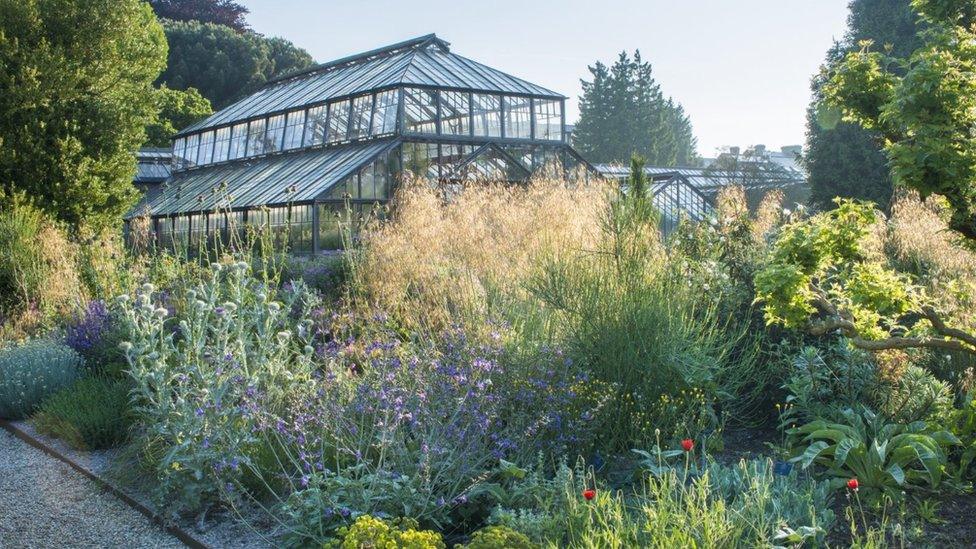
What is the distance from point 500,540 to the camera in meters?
2.99

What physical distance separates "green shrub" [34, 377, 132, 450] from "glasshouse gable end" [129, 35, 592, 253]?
11.9 metres

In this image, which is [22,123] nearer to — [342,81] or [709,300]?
[709,300]

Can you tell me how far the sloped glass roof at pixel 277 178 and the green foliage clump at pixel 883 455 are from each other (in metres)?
13.5

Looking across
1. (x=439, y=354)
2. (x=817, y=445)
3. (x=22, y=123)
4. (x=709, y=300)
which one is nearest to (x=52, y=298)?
(x=22, y=123)

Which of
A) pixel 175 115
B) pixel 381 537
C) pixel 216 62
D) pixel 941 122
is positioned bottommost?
pixel 381 537

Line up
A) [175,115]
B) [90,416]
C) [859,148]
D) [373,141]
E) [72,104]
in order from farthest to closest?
[175,115] → [859,148] → [373,141] → [72,104] → [90,416]

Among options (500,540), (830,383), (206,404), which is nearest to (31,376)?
(206,404)

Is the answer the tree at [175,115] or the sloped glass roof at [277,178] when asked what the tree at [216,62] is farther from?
the sloped glass roof at [277,178]

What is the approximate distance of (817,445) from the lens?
13.5 feet

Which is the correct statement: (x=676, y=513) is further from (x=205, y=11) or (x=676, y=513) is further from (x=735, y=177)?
(x=205, y=11)

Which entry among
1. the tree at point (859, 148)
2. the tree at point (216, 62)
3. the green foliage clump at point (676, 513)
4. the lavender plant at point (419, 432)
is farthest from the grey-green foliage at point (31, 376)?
the tree at point (216, 62)

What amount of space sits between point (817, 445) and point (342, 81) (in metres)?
21.8

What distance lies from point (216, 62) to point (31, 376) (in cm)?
3664

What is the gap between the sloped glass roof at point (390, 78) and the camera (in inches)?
857
